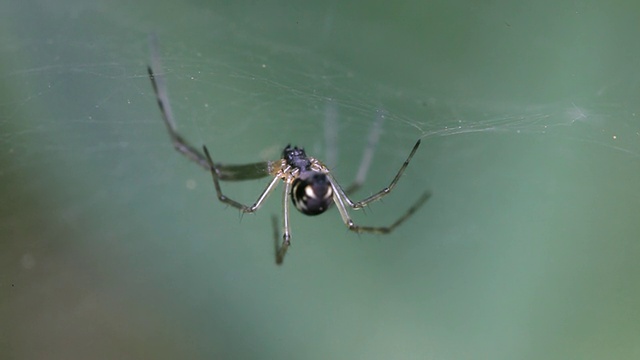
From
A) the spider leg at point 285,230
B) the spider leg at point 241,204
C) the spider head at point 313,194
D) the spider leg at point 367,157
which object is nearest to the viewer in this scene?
the spider head at point 313,194

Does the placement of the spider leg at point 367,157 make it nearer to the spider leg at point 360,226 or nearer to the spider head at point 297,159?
the spider leg at point 360,226

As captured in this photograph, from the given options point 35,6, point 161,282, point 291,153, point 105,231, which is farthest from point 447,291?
point 35,6

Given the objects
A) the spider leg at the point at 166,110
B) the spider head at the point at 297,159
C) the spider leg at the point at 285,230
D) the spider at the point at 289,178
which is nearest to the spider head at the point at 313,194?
the spider at the point at 289,178

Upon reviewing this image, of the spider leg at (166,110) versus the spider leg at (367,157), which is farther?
the spider leg at (367,157)

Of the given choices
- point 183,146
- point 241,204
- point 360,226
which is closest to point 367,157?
point 360,226

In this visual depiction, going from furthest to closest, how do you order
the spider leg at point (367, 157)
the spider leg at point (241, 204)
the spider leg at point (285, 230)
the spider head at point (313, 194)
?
the spider leg at point (367, 157) < the spider leg at point (285, 230) < the spider leg at point (241, 204) < the spider head at point (313, 194)

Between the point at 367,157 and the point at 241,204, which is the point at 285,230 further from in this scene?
the point at 367,157

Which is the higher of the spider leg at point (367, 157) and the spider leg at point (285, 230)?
the spider leg at point (367, 157)
